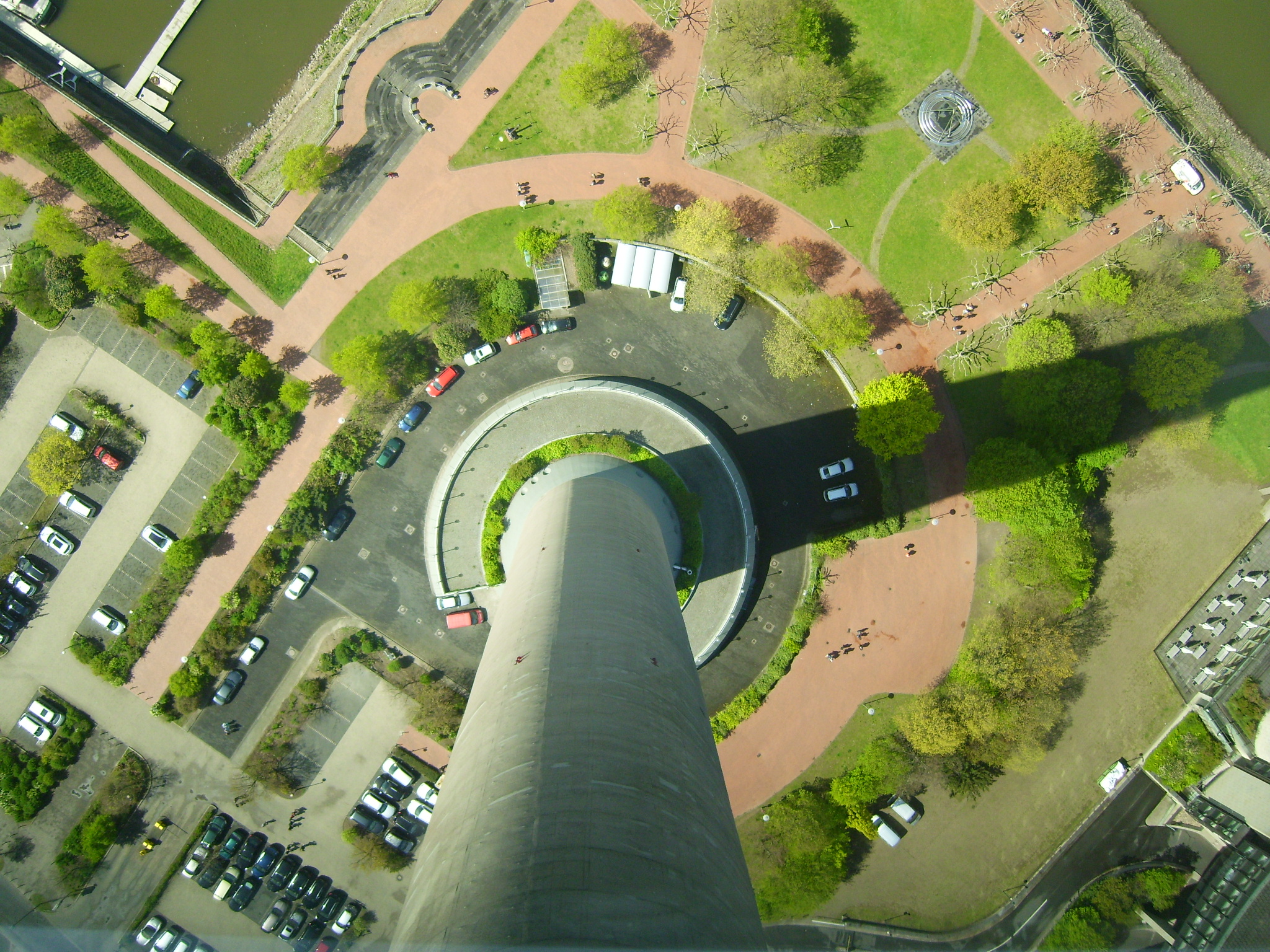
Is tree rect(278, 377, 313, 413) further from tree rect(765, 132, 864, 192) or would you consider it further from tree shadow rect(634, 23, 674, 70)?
tree rect(765, 132, 864, 192)

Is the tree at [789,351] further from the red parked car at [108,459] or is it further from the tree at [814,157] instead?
the red parked car at [108,459]

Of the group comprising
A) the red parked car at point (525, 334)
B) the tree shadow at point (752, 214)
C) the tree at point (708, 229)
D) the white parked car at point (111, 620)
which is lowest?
the white parked car at point (111, 620)

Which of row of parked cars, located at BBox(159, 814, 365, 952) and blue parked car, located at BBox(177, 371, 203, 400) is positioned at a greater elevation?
blue parked car, located at BBox(177, 371, 203, 400)

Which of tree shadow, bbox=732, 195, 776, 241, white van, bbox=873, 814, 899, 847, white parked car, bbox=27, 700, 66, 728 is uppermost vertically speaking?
tree shadow, bbox=732, 195, 776, 241

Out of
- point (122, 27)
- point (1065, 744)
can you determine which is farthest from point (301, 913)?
point (122, 27)

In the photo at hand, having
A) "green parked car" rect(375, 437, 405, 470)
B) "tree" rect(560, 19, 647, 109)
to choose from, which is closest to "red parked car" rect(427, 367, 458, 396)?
"green parked car" rect(375, 437, 405, 470)

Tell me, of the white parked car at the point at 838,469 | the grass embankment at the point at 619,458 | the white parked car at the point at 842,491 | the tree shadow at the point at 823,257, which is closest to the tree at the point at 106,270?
the grass embankment at the point at 619,458

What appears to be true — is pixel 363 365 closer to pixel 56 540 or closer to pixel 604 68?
pixel 56 540

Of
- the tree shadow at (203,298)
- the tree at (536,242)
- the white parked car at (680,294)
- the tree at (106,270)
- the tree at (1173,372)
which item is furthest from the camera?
the tree shadow at (203,298)
